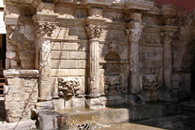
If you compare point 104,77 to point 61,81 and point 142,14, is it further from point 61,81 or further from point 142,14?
point 142,14

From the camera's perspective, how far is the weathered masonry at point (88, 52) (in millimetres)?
5648

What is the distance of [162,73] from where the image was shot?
791 cm

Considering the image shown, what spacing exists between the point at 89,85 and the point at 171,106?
2.62 metres

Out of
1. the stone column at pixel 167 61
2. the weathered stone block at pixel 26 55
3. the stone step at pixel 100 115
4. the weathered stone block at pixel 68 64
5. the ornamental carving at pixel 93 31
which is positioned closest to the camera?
the stone step at pixel 100 115

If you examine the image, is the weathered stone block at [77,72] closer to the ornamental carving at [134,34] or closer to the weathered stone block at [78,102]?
the weathered stone block at [78,102]

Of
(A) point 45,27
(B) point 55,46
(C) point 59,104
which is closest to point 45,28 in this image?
(A) point 45,27

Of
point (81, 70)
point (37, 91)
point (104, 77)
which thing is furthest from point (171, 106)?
point (37, 91)

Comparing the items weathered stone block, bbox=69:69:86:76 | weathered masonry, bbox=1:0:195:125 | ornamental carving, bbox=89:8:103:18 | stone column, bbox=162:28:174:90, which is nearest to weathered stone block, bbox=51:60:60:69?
weathered masonry, bbox=1:0:195:125

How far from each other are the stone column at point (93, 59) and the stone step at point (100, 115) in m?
0.63

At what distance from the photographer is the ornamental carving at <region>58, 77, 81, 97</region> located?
6.02 m

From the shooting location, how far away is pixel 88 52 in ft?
21.1

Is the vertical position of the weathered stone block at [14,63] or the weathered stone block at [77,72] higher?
the weathered stone block at [14,63]

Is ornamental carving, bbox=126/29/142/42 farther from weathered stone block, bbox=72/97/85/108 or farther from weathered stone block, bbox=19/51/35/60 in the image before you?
weathered stone block, bbox=19/51/35/60

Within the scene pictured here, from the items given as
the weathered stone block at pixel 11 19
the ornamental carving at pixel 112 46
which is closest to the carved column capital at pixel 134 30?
the ornamental carving at pixel 112 46
